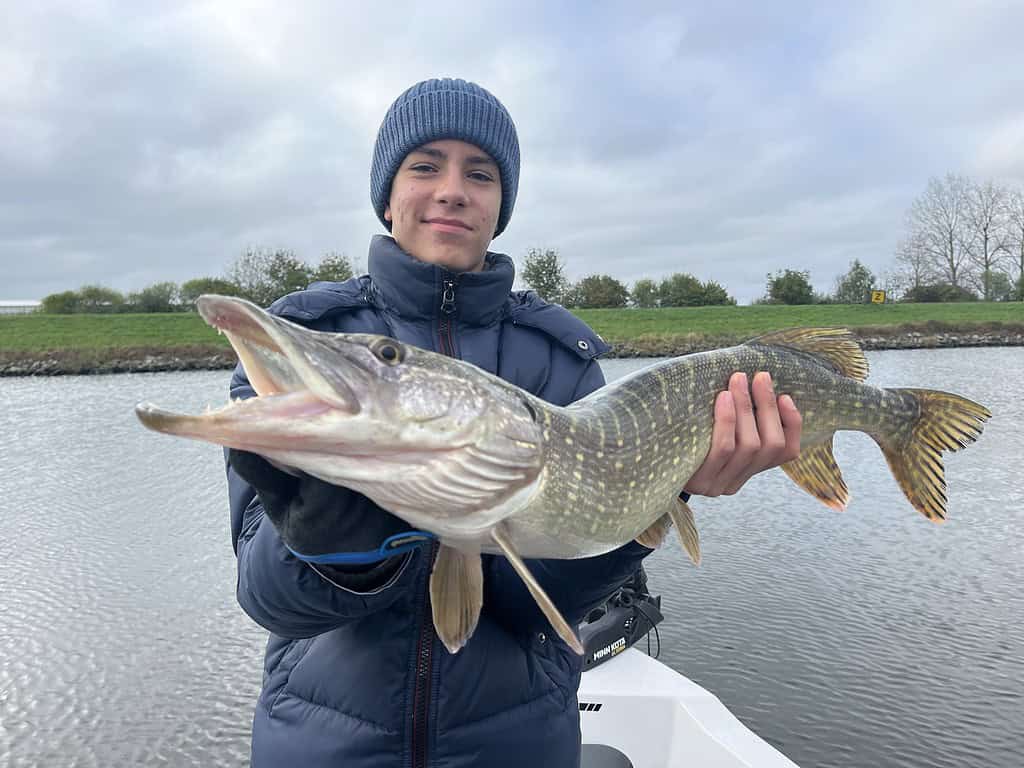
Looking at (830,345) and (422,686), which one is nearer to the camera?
(422,686)

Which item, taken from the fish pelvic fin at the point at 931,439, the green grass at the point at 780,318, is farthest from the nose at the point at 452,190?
the green grass at the point at 780,318

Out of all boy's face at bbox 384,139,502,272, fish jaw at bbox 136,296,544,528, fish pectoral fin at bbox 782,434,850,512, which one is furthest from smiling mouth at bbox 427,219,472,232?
fish pectoral fin at bbox 782,434,850,512

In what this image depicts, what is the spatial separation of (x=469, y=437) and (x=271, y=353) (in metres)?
0.38

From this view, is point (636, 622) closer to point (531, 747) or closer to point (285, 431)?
point (531, 747)

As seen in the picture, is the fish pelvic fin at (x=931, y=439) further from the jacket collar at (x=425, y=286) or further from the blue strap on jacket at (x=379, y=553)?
the blue strap on jacket at (x=379, y=553)

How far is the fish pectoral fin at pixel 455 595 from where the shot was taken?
1274mm

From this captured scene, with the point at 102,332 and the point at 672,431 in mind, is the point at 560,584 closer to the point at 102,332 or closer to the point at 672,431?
the point at 672,431

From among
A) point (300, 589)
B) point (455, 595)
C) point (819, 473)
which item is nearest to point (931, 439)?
point (819, 473)

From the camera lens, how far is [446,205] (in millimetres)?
1745

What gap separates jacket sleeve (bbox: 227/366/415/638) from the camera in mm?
1214

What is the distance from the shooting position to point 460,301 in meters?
1.71

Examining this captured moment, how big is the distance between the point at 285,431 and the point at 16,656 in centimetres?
539

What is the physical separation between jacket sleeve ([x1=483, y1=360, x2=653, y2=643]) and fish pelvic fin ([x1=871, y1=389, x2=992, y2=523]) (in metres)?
1.15

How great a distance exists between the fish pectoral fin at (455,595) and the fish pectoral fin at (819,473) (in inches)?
49.3
